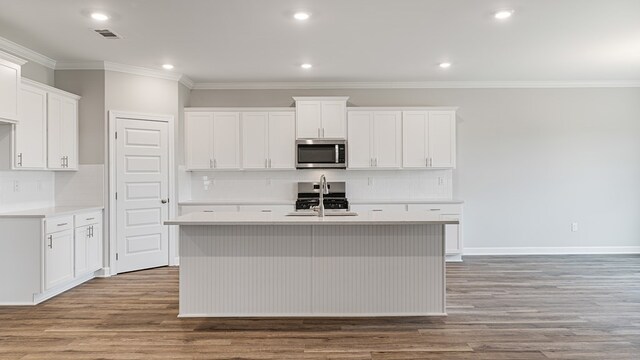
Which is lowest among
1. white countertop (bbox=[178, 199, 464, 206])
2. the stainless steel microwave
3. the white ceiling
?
white countertop (bbox=[178, 199, 464, 206])

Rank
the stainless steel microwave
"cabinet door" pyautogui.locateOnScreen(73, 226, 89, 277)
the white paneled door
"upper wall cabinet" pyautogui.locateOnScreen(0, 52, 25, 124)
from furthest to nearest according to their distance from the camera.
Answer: the stainless steel microwave, the white paneled door, "cabinet door" pyautogui.locateOnScreen(73, 226, 89, 277), "upper wall cabinet" pyautogui.locateOnScreen(0, 52, 25, 124)

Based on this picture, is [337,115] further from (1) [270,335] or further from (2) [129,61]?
(1) [270,335]

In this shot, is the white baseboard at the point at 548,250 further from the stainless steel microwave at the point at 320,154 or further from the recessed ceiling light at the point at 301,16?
the recessed ceiling light at the point at 301,16

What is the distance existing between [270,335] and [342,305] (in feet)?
2.24

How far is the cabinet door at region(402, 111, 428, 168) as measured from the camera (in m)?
6.18

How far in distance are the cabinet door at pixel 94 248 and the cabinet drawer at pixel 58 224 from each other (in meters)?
0.44

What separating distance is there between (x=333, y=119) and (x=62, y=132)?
3.38 metres

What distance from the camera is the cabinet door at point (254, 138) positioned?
618 centimetres

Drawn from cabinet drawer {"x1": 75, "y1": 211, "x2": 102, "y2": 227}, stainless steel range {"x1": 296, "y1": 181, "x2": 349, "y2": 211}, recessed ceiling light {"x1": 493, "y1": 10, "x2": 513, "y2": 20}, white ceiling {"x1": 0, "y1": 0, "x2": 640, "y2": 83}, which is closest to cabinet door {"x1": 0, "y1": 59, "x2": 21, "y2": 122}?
white ceiling {"x1": 0, "y1": 0, "x2": 640, "y2": 83}

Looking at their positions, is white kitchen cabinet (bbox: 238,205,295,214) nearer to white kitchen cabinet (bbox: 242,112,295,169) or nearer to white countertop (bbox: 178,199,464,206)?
white countertop (bbox: 178,199,464,206)

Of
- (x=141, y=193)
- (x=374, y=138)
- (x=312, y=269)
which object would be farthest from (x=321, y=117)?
(x=312, y=269)

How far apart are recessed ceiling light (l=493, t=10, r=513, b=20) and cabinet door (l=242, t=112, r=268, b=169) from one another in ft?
11.0

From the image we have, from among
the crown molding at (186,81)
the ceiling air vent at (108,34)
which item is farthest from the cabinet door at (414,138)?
the ceiling air vent at (108,34)

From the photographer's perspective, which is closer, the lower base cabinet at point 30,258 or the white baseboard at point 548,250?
the lower base cabinet at point 30,258
